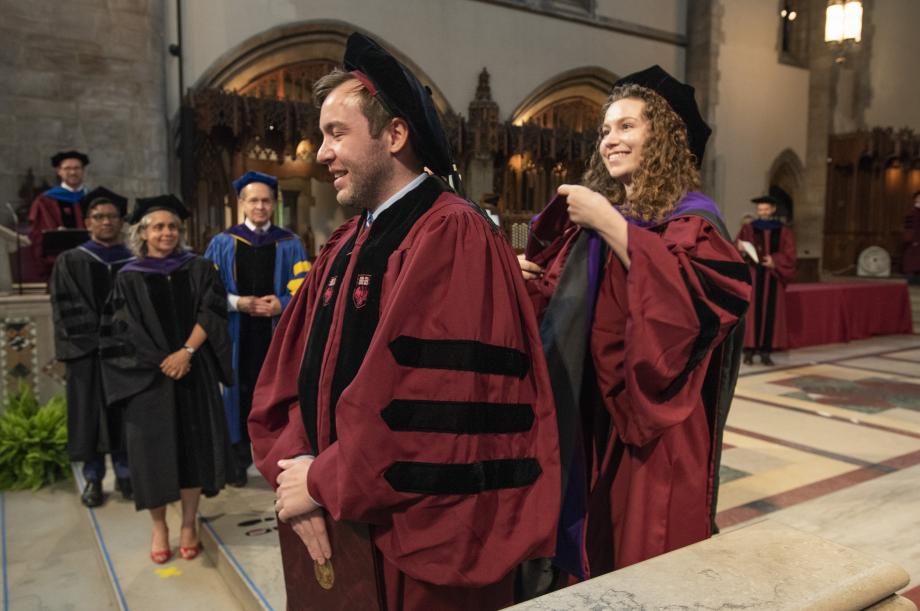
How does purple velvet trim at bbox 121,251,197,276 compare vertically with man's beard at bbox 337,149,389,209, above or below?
below

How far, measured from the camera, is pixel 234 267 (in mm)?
4035

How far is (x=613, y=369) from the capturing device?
5.62 feet

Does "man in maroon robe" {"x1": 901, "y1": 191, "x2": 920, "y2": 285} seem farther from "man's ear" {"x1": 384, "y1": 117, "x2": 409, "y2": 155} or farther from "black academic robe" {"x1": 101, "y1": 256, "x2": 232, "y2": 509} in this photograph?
"man's ear" {"x1": 384, "y1": 117, "x2": 409, "y2": 155}

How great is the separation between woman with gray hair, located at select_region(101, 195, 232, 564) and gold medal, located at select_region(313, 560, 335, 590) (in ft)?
6.37

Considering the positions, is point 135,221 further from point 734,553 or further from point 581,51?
point 581,51

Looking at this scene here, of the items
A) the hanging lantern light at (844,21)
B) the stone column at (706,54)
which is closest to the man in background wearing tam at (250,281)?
the hanging lantern light at (844,21)

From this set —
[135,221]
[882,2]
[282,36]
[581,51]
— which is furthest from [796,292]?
[882,2]

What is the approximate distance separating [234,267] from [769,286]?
6.39 meters

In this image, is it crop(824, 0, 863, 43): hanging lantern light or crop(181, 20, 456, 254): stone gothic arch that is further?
crop(824, 0, 863, 43): hanging lantern light

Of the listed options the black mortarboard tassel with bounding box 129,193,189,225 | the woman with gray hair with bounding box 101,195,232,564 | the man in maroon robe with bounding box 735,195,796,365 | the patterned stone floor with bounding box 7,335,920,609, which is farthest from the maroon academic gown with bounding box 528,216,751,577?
the man in maroon robe with bounding box 735,195,796,365

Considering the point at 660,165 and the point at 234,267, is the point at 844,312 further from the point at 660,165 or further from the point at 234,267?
the point at 660,165

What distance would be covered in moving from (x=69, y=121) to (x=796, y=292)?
29.0 ft

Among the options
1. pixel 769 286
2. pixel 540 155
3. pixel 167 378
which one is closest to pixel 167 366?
pixel 167 378

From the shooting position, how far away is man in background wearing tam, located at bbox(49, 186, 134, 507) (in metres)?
3.84
